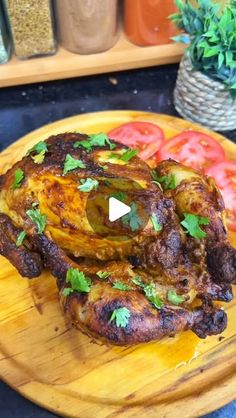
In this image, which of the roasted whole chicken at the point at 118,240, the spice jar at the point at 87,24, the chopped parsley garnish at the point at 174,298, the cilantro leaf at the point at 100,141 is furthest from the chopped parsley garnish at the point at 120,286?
the spice jar at the point at 87,24

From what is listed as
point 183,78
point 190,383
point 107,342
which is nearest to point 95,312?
point 107,342

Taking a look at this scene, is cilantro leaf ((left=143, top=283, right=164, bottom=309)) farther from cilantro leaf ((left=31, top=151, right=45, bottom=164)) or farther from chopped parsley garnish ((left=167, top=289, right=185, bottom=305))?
cilantro leaf ((left=31, top=151, right=45, bottom=164))

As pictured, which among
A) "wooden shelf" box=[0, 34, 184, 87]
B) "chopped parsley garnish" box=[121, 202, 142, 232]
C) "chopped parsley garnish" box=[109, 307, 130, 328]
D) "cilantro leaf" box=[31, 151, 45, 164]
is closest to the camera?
"chopped parsley garnish" box=[109, 307, 130, 328]

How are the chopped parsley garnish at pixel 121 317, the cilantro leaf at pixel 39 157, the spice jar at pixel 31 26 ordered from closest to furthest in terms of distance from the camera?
the chopped parsley garnish at pixel 121 317 < the cilantro leaf at pixel 39 157 < the spice jar at pixel 31 26

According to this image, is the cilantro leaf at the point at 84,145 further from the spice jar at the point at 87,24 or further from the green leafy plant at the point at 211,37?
the spice jar at the point at 87,24

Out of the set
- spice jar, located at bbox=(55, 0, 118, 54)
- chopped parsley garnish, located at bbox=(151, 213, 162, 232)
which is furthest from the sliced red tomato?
spice jar, located at bbox=(55, 0, 118, 54)

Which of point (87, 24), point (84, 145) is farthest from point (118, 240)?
point (87, 24)

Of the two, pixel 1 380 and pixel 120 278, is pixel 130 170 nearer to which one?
pixel 120 278
